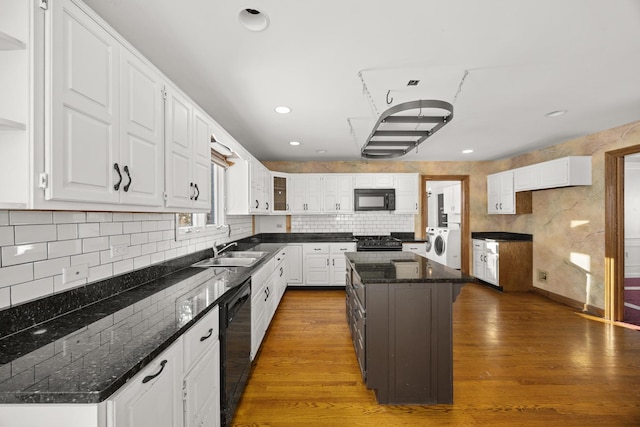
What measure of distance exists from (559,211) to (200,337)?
532 cm

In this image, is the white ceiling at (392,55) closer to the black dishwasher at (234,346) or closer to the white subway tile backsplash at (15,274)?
the white subway tile backsplash at (15,274)

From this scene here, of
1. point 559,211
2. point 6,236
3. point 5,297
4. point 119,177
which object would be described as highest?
point 119,177

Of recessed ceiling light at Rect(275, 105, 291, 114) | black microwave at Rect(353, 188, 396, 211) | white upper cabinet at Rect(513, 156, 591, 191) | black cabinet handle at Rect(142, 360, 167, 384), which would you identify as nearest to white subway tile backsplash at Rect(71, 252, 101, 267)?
black cabinet handle at Rect(142, 360, 167, 384)


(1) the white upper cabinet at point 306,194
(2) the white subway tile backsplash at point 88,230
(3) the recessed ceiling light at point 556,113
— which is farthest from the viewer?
(1) the white upper cabinet at point 306,194

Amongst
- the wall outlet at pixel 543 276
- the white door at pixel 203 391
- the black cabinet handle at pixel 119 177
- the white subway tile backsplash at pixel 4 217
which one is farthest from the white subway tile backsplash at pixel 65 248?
the wall outlet at pixel 543 276

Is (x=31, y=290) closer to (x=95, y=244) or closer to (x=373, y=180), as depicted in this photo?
(x=95, y=244)

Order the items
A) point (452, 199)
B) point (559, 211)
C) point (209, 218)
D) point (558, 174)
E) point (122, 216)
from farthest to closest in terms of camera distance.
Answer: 1. point (452, 199)
2. point (559, 211)
3. point (558, 174)
4. point (209, 218)
5. point (122, 216)

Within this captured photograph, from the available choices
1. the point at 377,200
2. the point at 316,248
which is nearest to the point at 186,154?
the point at 316,248

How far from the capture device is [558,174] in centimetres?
396

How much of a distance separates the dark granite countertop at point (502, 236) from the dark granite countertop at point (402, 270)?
10.7ft

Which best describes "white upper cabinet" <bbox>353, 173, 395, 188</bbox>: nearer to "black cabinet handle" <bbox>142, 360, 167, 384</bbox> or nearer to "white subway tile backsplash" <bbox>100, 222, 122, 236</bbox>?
"white subway tile backsplash" <bbox>100, 222, 122, 236</bbox>

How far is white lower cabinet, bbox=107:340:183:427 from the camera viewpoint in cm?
86

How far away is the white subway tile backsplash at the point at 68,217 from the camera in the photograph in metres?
1.34

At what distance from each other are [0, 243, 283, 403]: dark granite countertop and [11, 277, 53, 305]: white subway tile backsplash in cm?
13
